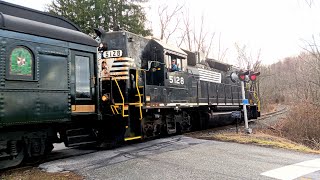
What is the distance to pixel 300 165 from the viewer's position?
5996mm

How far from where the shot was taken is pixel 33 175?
5.27 metres

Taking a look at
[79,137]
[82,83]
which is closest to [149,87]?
[82,83]

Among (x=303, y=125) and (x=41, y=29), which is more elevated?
(x=41, y=29)

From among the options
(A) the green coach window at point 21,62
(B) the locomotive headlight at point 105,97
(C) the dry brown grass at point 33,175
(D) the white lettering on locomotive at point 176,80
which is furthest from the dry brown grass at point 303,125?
(A) the green coach window at point 21,62

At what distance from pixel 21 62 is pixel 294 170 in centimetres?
586

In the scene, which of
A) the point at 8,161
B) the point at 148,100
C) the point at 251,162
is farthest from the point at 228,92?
the point at 8,161

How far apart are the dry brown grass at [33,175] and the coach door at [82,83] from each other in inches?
62.0

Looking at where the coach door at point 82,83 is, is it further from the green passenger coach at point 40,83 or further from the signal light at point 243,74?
the signal light at point 243,74

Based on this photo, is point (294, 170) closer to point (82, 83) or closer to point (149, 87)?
point (149, 87)

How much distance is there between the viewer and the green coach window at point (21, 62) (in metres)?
5.32

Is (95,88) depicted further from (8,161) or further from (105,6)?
(105,6)

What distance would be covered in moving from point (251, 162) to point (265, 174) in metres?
0.97

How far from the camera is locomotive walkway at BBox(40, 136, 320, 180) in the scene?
5.29 meters

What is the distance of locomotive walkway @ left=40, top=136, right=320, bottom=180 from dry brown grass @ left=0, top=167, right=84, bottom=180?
241 millimetres
